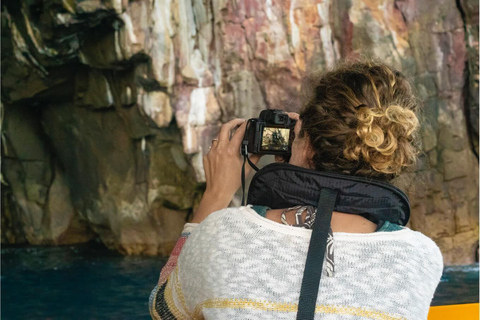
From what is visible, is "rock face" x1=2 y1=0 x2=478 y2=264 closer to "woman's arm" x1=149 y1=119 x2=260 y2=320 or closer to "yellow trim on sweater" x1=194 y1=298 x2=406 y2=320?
"woman's arm" x1=149 y1=119 x2=260 y2=320

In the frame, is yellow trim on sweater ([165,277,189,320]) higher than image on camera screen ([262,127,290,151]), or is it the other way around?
image on camera screen ([262,127,290,151])

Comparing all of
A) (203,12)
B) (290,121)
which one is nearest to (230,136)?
(290,121)

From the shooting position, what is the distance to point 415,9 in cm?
797

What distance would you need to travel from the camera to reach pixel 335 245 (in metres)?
0.93

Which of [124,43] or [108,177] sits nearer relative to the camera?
[124,43]

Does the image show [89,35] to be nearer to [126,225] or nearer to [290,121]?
[126,225]

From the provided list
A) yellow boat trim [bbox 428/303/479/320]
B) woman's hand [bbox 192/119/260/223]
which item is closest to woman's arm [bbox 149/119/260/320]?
woman's hand [bbox 192/119/260/223]

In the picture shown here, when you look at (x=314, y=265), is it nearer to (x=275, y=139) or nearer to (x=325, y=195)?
(x=325, y=195)

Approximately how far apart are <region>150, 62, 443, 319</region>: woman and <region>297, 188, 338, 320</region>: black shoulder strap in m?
0.01

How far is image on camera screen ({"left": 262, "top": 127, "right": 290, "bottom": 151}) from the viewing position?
1.17 m

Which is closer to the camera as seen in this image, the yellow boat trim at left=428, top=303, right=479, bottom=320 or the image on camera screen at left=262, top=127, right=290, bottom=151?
the image on camera screen at left=262, top=127, right=290, bottom=151

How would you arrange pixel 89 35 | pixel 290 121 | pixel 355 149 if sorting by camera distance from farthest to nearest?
pixel 89 35 < pixel 290 121 < pixel 355 149

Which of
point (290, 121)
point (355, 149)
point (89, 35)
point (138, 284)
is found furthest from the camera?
point (89, 35)

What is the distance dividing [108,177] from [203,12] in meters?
2.87
